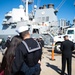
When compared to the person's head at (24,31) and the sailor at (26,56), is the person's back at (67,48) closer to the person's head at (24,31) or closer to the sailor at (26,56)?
the sailor at (26,56)

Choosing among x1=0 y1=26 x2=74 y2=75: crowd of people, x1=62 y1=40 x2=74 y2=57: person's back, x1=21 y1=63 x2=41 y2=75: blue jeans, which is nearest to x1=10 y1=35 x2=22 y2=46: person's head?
x1=0 y1=26 x2=74 y2=75: crowd of people

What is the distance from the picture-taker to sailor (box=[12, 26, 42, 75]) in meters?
3.18

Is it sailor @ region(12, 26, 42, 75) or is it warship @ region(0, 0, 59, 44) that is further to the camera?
warship @ region(0, 0, 59, 44)

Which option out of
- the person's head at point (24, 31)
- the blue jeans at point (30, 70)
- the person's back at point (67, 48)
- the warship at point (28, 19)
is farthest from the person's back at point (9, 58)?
the warship at point (28, 19)

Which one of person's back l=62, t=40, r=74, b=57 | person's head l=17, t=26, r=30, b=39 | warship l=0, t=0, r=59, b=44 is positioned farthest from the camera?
warship l=0, t=0, r=59, b=44

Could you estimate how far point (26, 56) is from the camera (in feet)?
10.6

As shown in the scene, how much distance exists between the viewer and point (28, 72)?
10.7 feet

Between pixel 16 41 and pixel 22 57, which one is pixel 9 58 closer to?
pixel 22 57

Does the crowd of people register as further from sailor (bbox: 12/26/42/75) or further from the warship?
the warship

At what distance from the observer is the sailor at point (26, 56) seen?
3.18 m

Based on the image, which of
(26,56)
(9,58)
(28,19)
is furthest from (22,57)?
(28,19)

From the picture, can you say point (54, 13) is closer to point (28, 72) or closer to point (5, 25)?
point (5, 25)

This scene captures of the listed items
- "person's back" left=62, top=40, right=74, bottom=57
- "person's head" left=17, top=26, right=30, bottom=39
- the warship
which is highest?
the warship

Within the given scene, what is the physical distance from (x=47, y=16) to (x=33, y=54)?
3551 centimetres
